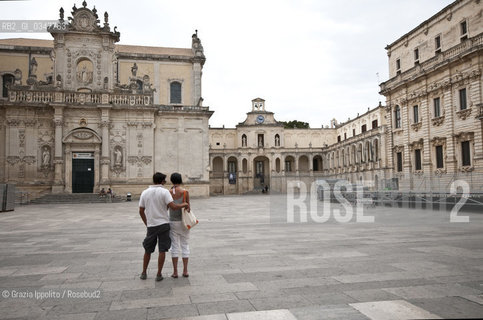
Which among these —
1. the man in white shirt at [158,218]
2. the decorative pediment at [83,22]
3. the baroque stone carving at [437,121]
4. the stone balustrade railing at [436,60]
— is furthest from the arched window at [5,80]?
the man in white shirt at [158,218]

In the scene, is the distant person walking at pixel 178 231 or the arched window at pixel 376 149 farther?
the arched window at pixel 376 149

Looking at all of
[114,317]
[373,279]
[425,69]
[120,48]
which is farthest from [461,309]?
[120,48]

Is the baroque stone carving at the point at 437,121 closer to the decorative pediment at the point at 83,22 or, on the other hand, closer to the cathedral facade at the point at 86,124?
the cathedral facade at the point at 86,124

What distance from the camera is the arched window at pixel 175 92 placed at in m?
41.6

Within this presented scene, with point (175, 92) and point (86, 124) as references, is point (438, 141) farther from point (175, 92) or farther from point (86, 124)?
point (86, 124)

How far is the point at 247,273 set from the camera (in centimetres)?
620

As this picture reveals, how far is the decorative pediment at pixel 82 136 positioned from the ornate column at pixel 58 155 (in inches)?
28.3

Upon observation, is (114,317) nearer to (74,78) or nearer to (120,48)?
(74,78)

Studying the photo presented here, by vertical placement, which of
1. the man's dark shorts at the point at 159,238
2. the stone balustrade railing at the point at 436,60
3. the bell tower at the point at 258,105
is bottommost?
the man's dark shorts at the point at 159,238

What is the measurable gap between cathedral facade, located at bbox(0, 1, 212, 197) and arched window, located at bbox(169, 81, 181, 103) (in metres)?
5.13

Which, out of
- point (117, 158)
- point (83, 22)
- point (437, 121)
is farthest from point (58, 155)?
point (437, 121)

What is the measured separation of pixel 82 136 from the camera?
1315 inches

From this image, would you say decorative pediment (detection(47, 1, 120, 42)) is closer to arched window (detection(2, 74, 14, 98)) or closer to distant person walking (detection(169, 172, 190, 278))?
arched window (detection(2, 74, 14, 98))

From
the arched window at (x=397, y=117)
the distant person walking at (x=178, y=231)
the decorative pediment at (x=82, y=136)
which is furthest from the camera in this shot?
the arched window at (x=397, y=117)
